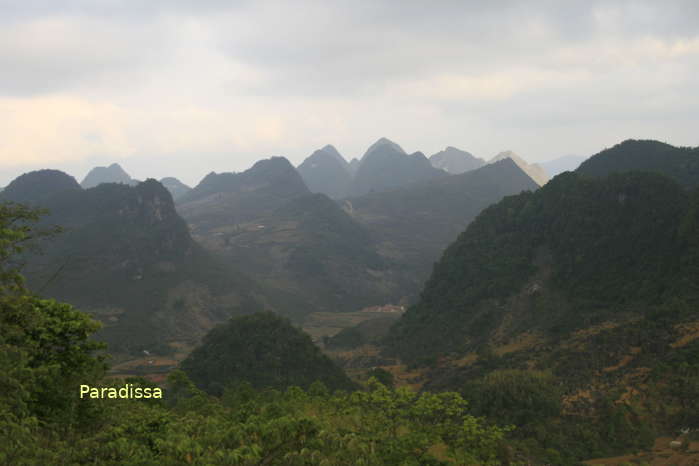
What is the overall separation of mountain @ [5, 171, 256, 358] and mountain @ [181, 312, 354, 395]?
110 feet

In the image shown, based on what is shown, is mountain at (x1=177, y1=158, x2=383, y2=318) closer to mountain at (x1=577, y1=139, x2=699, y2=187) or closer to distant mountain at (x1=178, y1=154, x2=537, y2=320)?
distant mountain at (x1=178, y1=154, x2=537, y2=320)

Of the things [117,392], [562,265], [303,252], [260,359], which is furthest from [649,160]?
[117,392]

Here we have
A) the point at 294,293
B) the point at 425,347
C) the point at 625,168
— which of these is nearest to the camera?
the point at 425,347

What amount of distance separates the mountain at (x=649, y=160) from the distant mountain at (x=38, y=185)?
464 ft

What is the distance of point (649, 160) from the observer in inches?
3627

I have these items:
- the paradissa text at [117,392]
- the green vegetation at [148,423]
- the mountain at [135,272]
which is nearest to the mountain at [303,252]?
the mountain at [135,272]

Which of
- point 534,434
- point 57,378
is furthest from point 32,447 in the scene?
point 534,434

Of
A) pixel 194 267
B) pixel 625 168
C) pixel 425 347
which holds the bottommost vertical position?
pixel 425 347

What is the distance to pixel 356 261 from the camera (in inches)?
6260

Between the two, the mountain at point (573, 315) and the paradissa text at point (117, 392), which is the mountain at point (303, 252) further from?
the paradissa text at point (117, 392)

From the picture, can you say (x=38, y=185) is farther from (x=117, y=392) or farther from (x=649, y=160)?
(x=117, y=392)

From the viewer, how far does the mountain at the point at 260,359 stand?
149 ft

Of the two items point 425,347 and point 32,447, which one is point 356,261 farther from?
point 32,447

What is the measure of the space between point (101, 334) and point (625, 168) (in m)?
94.4
